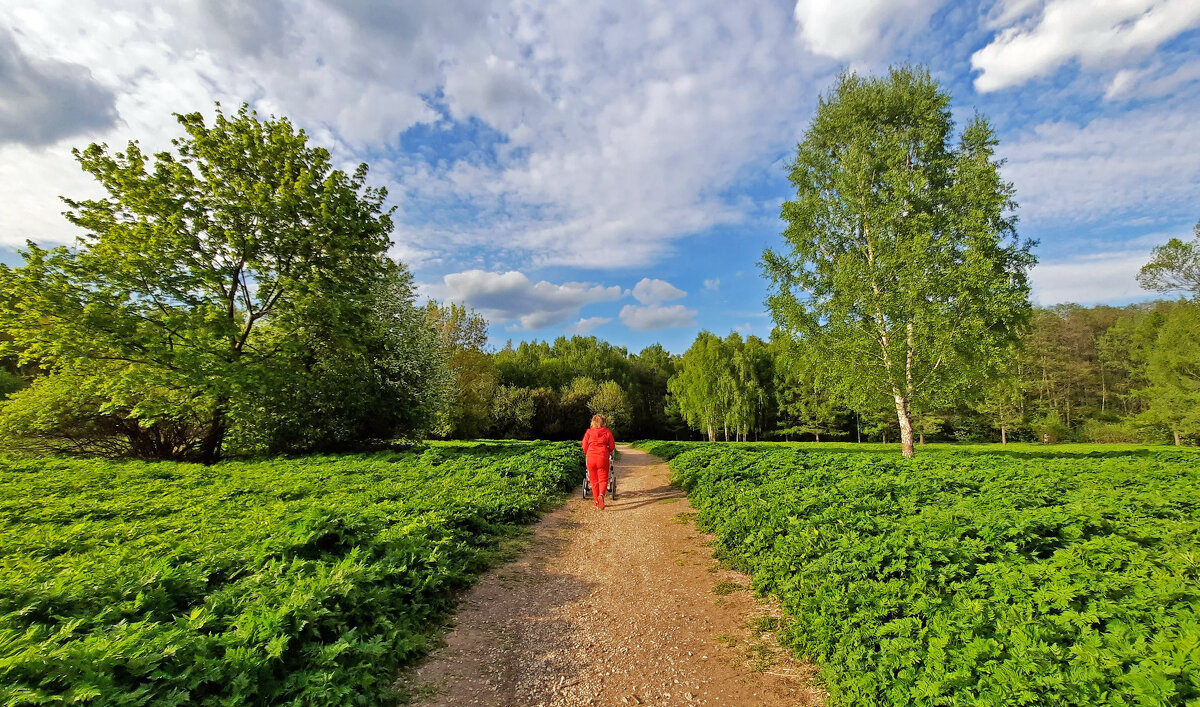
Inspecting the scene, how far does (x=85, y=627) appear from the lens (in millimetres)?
3311

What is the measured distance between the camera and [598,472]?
10523 millimetres

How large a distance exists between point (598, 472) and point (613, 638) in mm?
5888

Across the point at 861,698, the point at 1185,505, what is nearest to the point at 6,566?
the point at 861,698

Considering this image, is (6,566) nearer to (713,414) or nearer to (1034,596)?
(1034,596)

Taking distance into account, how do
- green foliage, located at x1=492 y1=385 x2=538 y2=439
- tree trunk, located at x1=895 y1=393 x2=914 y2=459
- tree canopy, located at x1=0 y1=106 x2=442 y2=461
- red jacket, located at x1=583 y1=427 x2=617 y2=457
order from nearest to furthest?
1. red jacket, located at x1=583 y1=427 x2=617 y2=457
2. tree canopy, located at x1=0 y1=106 x2=442 y2=461
3. tree trunk, located at x1=895 y1=393 x2=914 y2=459
4. green foliage, located at x1=492 y1=385 x2=538 y2=439

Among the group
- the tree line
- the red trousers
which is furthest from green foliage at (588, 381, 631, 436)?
the red trousers

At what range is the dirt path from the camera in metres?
3.78

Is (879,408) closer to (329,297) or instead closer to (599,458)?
(599,458)

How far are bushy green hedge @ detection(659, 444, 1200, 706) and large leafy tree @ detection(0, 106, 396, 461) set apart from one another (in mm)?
16452

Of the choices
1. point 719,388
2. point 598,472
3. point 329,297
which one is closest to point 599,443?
point 598,472

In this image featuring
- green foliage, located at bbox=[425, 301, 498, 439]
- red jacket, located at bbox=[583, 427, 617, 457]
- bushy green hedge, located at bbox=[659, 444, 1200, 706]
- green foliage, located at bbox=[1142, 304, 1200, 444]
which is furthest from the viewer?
green foliage, located at bbox=[425, 301, 498, 439]

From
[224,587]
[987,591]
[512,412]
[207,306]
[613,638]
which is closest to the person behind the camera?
[987,591]

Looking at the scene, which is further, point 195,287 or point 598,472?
point 195,287

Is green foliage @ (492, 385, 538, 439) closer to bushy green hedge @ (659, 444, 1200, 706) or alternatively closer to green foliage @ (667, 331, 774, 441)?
green foliage @ (667, 331, 774, 441)
